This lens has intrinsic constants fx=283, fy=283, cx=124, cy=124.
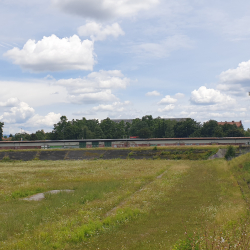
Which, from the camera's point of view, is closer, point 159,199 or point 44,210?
point 44,210

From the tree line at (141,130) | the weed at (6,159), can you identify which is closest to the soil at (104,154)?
the weed at (6,159)

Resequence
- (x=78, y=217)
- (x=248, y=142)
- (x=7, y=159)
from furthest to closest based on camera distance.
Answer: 1. (x=248, y=142)
2. (x=7, y=159)
3. (x=78, y=217)

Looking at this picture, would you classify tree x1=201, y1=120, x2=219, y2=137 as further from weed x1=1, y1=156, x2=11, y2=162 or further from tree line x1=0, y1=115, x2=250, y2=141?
weed x1=1, y1=156, x2=11, y2=162

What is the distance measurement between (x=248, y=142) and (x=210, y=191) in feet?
265

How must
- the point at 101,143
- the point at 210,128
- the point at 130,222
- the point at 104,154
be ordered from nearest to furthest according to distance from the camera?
the point at 130,222 < the point at 104,154 < the point at 101,143 < the point at 210,128

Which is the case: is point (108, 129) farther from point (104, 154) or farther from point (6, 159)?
point (6, 159)

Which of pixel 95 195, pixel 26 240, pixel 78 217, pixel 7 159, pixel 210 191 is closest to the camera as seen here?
pixel 26 240

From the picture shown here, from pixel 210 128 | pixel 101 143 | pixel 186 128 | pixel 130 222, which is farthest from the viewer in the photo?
pixel 186 128

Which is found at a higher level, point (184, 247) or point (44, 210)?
point (184, 247)

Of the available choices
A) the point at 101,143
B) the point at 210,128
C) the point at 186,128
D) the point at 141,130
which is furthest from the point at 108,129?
the point at 101,143

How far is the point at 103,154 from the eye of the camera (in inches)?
3159

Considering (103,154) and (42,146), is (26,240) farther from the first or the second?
(42,146)

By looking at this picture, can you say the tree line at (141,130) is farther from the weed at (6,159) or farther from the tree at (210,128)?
the weed at (6,159)

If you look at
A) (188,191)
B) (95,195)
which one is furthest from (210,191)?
(95,195)
